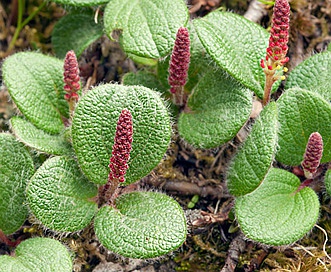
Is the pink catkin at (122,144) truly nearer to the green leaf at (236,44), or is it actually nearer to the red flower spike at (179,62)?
the red flower spike at (179,62)

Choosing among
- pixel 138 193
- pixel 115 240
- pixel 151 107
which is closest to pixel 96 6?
pixel 151 107

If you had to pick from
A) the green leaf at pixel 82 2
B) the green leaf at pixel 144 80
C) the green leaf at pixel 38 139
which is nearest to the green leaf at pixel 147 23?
the green leaf at pixel 82 2

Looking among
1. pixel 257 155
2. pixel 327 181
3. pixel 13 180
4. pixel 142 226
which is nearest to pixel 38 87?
pixel 13 180

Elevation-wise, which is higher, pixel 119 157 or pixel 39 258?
pixel 119 157

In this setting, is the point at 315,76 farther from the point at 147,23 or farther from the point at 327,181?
the point at 147,23

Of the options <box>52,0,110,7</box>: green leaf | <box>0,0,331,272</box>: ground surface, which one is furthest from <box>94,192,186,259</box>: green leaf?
<box>52,0,110,7</box>: green leaf
